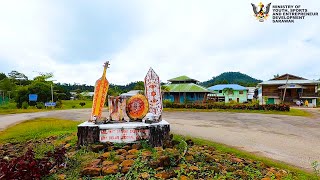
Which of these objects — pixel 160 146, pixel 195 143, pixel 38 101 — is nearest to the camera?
pixel 160 146

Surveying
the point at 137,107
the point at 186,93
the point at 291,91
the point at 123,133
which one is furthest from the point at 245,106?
the point at 291,91

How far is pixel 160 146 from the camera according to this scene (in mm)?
5801

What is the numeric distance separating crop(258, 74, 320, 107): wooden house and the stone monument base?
35.7 m

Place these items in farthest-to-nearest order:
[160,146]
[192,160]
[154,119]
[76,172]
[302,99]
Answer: [302,99] → [154,119] → [160,146] → [192,160] → [76,172]

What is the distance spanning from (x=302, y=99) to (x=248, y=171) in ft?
134

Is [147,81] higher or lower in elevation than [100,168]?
higher

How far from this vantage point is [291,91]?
40.1 metres

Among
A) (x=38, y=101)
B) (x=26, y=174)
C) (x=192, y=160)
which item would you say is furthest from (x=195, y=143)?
(x=38, y=101)

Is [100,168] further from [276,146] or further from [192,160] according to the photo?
[276,146]

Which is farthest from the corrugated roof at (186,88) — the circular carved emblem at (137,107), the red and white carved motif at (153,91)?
the circular carved emblem at (137,107)

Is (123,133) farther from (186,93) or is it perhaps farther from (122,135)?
(186,93)

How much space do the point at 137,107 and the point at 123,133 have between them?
92cm

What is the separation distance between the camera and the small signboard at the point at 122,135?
236 inches

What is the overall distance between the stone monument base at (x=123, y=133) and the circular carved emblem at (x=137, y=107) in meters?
0.54
